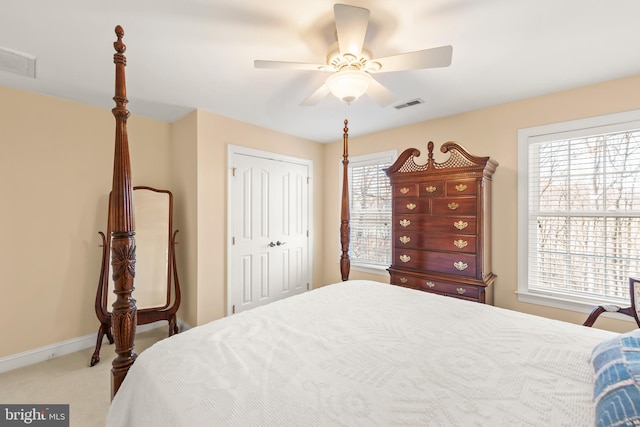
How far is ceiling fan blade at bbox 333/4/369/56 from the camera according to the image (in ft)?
4.24

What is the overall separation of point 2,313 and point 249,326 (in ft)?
8.66

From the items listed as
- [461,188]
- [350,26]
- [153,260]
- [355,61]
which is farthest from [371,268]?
[350,26]

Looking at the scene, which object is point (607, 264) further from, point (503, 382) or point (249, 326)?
point (249, 326)

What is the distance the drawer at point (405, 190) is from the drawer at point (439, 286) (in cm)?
84

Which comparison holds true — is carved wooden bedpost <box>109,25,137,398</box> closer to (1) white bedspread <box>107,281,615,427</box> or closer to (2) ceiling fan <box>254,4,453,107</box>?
(1) white bedspread <box>107,281,615,427</box>

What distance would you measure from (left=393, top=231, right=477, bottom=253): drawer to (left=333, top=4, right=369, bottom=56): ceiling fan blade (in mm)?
1884

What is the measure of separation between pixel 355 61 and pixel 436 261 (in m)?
2.00

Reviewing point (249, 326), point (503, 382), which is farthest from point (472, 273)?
point (249, 326)

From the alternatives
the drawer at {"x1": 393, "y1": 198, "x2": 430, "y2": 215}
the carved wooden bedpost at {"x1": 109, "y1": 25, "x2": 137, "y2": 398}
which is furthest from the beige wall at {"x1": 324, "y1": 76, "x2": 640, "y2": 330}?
the carved wooden bedpost at {"x1": 109, "y1": 25, "x2": 137, "y2": 398}

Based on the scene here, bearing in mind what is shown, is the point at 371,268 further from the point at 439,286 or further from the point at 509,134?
the point at 509,134

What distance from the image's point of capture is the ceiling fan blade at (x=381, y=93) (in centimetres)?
192

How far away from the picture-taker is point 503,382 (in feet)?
2.99

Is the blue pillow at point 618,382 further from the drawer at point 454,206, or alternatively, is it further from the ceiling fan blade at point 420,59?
the drawer at point 454,206

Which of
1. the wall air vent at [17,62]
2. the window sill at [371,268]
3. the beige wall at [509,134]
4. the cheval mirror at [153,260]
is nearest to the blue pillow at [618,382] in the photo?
the beige wall at [509,134]
